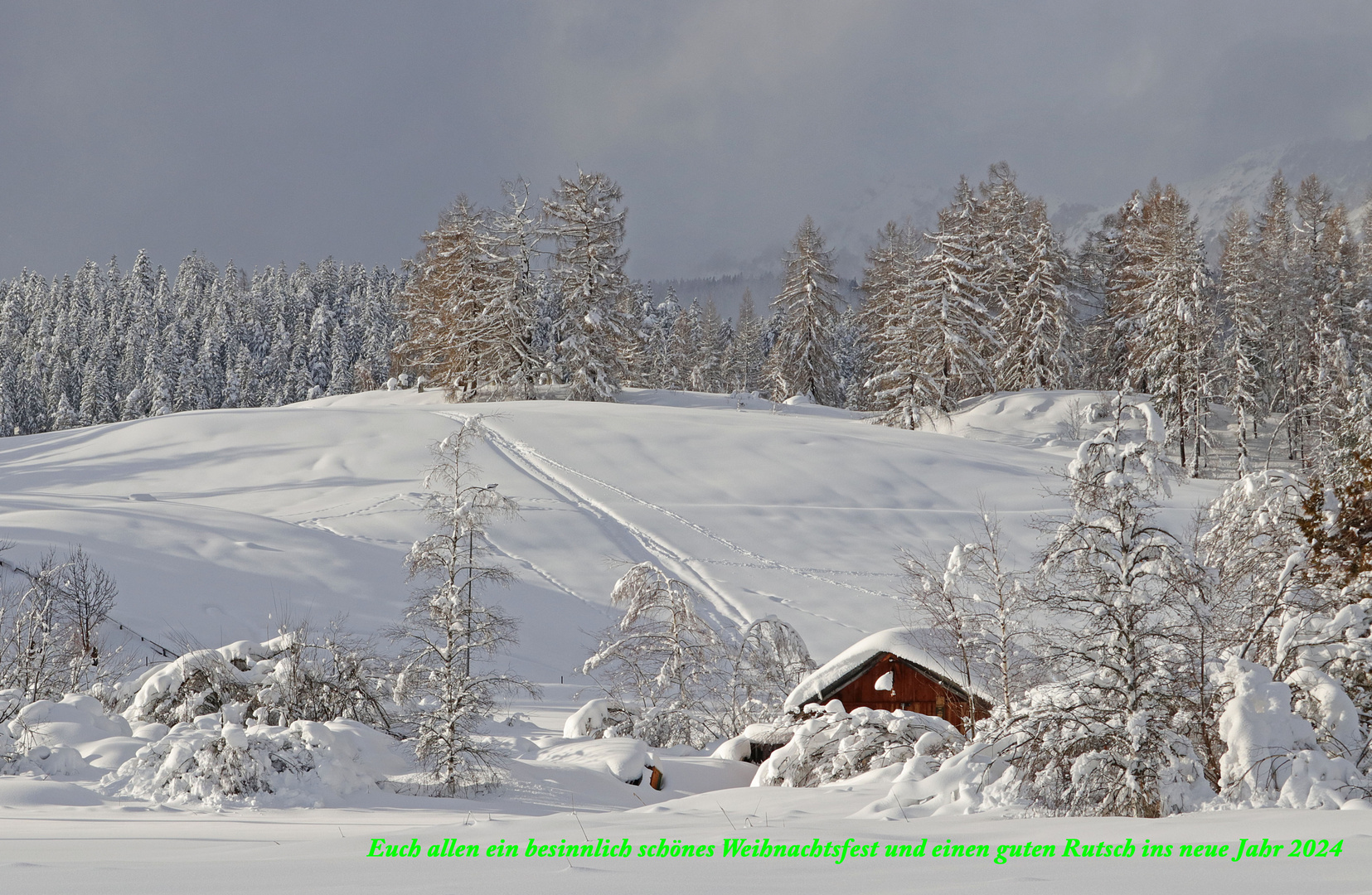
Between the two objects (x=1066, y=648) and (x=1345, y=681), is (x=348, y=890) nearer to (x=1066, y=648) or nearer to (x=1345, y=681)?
(x=1066, y=648)

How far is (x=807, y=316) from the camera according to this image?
53.2 meters

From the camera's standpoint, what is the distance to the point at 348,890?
3027 millimetres

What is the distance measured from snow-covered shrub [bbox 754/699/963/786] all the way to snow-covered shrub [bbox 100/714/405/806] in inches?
188

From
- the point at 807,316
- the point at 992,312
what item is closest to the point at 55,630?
the point at 807,316

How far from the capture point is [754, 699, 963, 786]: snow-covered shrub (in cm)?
1018

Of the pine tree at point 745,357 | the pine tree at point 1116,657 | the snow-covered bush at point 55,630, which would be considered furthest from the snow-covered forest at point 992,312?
the pine tree at point 1116,657

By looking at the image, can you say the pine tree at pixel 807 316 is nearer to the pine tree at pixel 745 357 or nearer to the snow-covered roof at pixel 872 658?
the pine tree at pixel 745 357

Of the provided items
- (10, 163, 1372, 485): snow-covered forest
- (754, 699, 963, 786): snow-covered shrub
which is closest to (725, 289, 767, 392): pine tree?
(10, 163, 1372, 485): snow-covered forest

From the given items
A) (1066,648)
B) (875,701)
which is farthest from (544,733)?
(1066,648)

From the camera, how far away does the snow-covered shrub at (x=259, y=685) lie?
11211mm

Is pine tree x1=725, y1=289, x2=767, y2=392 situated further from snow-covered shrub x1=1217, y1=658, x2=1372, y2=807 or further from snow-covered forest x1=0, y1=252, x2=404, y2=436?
snow-covered shrub x1=1217, y1=658, x2=1372, y2=807

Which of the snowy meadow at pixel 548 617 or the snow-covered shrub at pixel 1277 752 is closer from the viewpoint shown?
the snowy meadow at pixel 548 617

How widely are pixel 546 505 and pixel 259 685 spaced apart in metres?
17.2

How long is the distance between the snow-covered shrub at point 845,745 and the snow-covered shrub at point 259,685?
5.76 m
